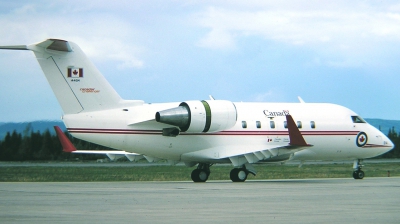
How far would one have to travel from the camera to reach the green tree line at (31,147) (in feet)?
192

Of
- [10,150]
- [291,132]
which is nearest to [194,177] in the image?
[291,132]

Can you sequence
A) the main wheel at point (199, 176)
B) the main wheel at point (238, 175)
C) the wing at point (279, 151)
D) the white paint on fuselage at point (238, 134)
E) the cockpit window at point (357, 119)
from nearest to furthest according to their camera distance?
the white paint on fuselage at point (238, 134) → the wing at point (279, 151) → the main wheel at point (238, 175) → the main wheel at point (199, 176) → the cockpit window at point (357, 119)

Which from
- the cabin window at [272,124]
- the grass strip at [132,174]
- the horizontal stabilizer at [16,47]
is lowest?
the grass strip at [132,174]

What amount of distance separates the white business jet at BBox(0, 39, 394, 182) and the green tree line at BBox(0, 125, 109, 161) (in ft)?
83.2

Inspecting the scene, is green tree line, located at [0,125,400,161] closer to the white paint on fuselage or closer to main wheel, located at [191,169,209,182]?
main wheel, located at [191,169,209,182]

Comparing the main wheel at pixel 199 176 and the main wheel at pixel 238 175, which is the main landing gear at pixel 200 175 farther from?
the main wheel at pixel 238 175

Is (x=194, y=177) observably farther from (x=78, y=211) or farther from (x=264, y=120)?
(x=78, y=211)

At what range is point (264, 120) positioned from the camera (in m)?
32.7

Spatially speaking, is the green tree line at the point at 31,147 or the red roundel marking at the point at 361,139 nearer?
the red roundel marking at the point at 361,139

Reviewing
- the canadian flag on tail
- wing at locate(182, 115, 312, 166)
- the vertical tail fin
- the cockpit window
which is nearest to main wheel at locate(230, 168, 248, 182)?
wing at locate(182, 115, 312, 166)

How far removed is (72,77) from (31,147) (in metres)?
36.5

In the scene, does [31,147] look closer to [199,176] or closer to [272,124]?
[199,176]

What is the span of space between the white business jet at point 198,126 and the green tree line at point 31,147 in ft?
83.2

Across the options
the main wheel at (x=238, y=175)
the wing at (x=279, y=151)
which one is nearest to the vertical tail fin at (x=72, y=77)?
the wing at (x=279, y=151)
